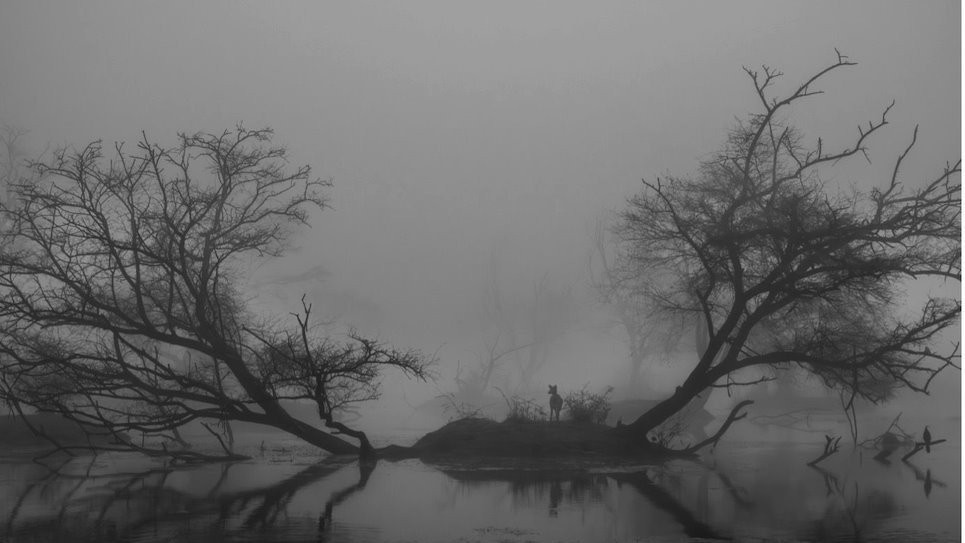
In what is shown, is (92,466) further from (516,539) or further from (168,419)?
(516,539)

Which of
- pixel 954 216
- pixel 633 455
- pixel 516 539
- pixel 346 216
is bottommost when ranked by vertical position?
pixel 516 539

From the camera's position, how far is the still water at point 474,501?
814cm

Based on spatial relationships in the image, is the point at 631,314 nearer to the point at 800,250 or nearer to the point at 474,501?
the point at 800,250

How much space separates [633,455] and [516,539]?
6.06 metres

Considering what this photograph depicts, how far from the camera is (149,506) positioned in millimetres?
9281

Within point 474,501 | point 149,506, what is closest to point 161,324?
point 149,506

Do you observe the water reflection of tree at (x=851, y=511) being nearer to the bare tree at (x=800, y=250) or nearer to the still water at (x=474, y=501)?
the still water at (x=474, y=501)

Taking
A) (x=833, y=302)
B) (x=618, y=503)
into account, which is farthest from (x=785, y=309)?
(x=618, y=503)

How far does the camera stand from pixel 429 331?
945 inches

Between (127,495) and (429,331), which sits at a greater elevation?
(429,331)

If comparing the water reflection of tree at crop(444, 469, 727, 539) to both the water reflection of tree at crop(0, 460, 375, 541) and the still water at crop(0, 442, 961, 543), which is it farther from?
the water reflection of tree at crop(0, 460, 375, 541)

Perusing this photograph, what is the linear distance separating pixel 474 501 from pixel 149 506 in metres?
3.23

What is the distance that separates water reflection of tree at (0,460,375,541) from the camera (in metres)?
8.08

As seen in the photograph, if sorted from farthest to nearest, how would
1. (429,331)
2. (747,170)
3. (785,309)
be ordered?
(429,331), (785,309), (747,170)
